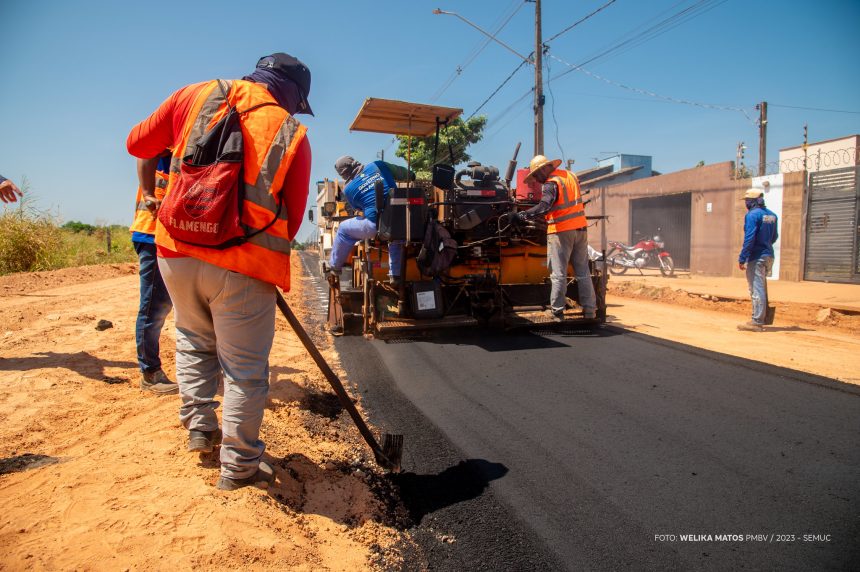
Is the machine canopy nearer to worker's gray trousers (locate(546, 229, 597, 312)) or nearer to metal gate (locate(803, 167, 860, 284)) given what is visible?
worker's gray trousers (locate(546, 229, 597, 312))

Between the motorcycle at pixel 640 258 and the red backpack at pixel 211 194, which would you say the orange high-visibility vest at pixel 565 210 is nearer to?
the red backpack at pixel 211 194

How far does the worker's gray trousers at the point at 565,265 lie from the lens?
6.12 metres

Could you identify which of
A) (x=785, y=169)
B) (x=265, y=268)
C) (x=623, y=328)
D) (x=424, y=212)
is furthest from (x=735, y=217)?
(x=265, y=268)

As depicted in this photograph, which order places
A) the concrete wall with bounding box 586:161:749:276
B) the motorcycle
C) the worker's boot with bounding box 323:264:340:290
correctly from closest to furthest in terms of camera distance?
the worker's boot with bounding box 323:264:340:290
the concrete wall with bounding box 586:161:749:276
the motorcycle

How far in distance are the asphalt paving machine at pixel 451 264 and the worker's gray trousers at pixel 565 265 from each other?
0.19 m

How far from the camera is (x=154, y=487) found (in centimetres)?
211

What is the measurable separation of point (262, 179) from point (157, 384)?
2055 millimetres

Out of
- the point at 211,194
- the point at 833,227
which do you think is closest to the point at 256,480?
the point at 211,194

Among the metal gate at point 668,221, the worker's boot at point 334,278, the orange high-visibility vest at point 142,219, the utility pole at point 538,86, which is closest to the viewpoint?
the orange high-visibility vest at point 142,219

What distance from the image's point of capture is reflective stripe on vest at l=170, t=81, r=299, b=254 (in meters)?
2.13

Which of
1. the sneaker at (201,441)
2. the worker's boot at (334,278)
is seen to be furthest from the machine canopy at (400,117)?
the sneaker at (201,441)

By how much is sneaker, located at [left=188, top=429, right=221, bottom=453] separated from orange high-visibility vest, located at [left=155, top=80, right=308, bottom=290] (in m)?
0.83

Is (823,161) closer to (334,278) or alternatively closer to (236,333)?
(334,278)

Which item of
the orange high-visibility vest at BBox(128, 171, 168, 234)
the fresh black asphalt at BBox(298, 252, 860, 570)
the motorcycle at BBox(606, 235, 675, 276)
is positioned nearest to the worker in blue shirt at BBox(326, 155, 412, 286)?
the fresh black asphalt at BBox(298, 252, 860, 570)
